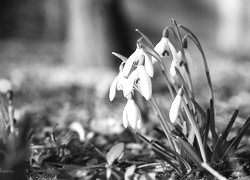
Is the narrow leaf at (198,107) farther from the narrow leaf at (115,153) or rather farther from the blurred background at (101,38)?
the blurred background at (101,38)

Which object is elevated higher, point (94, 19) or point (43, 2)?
point (43, 2)

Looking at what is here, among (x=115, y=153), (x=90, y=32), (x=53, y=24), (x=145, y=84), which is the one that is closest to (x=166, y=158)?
(x=115, y=153)

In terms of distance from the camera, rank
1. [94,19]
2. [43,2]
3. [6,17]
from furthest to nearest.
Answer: [43,2] → [6,17] → [94,19]

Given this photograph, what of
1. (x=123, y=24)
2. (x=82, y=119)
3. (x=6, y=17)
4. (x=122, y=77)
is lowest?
(x=82, y=119)

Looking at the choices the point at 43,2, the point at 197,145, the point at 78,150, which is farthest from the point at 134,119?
the point at 43,2

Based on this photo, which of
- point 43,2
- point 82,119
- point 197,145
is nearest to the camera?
point 197,145

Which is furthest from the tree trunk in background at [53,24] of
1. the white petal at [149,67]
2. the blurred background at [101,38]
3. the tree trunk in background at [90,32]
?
the white petal at [149,67]

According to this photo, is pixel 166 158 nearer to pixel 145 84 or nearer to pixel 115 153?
pixel 115 153

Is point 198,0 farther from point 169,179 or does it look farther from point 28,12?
point 169,179
